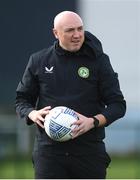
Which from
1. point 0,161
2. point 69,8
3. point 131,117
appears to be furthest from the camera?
point 131,117

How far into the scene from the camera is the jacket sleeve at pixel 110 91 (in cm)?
830

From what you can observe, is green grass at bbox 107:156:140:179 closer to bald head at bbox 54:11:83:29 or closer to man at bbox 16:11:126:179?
man at bbox 16:11:126:179

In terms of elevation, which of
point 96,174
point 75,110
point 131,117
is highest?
point 75,110

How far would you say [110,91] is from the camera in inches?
328

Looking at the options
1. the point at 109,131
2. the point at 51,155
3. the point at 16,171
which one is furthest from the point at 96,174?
the point at 109,131

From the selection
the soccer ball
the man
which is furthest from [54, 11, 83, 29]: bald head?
the soccer ball

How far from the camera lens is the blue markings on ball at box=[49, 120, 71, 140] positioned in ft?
26.5

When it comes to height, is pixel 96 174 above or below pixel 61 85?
below

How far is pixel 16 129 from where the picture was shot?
18.8 metres

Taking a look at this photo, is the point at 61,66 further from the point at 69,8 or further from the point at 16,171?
the point at 69,8

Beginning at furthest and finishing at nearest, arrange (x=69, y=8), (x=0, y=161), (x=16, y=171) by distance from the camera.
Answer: (x=69, y=8) → (x=0, y=161) → (x=16, y=171)

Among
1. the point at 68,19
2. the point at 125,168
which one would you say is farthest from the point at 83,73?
the point at 125,168

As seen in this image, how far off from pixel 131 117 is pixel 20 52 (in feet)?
10.2

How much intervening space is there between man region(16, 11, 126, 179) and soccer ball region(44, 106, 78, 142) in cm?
10
